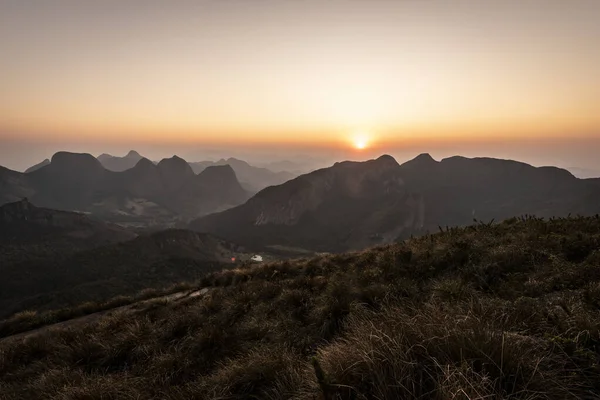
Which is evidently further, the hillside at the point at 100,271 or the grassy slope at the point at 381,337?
the hillside at the point at 100,271

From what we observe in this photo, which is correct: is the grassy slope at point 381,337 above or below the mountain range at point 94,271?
above

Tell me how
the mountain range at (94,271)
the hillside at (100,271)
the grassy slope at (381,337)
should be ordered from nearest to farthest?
the grassy slope at (381,337) → the mountain range at (94,271) → the hillside at (100,271)

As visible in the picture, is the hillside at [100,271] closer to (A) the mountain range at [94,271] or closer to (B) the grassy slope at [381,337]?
(A) the mountain range at [94,271]

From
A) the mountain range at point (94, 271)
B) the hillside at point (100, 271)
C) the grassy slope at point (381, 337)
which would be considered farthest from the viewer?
the hillside at point (100, 271)

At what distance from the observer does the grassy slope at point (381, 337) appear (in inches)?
117

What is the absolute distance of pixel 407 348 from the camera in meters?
3.22

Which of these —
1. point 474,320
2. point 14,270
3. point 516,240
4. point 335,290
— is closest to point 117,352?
point 335,290

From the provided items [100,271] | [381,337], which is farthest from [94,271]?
[381,337]

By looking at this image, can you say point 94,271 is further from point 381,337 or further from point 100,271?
point 381,337

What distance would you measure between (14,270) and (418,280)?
728ft

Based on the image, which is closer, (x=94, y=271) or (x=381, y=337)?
(x=381, y=337)

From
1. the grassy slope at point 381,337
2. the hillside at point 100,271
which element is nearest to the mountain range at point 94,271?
the hillside at point 100,271

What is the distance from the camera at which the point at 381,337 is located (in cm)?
346

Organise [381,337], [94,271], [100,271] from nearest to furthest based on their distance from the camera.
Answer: [381,337] → [94,271] → [100,271]
